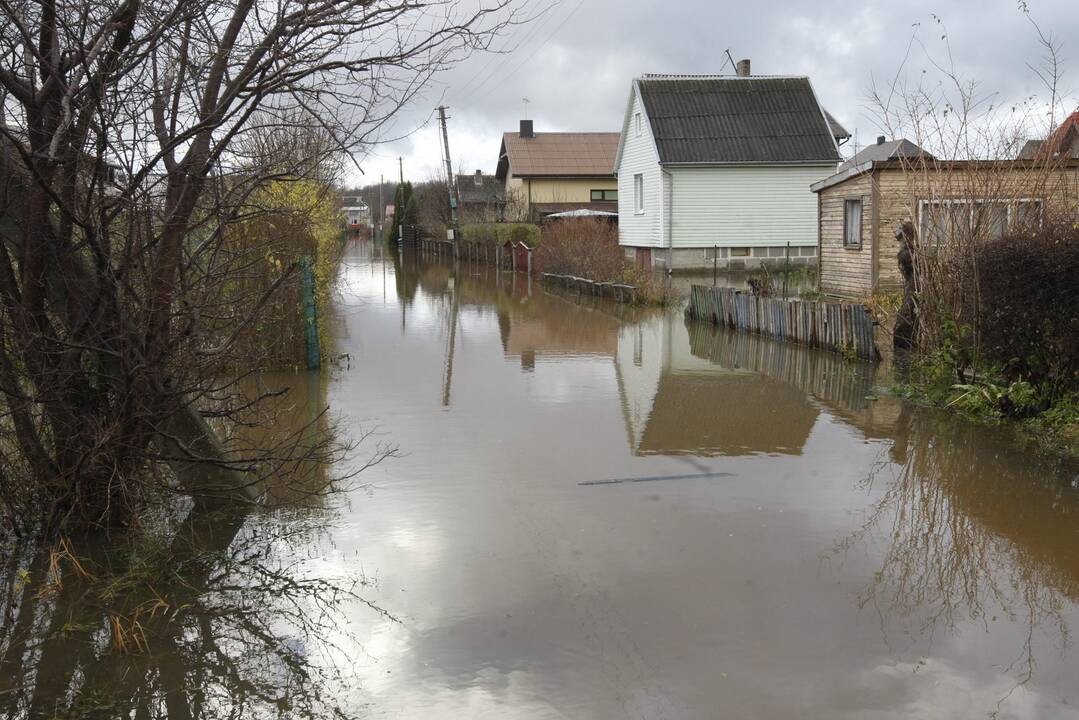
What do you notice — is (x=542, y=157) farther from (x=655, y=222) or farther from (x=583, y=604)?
(x=583, y=604)

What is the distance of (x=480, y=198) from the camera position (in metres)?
72.1

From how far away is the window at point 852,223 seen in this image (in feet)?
70.4

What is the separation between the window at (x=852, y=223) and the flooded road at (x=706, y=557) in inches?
392

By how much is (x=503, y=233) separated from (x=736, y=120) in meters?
12.2

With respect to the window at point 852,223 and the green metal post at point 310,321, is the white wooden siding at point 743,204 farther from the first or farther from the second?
the green metal post at point 310,321

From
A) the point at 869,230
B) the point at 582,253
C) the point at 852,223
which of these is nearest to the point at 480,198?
the point at 582,253

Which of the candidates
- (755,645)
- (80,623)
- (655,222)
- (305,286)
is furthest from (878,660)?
(655,222)

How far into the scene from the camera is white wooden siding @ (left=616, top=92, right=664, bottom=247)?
32594 mm

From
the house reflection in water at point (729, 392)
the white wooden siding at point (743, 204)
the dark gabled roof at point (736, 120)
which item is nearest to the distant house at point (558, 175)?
the dark gabled roof at point (736, 120)

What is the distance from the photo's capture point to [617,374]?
1374 cm

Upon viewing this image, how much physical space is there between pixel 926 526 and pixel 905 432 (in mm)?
3030

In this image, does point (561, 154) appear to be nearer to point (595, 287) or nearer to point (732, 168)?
point (732, 168)

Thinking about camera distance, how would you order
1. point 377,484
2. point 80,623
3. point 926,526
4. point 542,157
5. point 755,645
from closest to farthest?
1. point 755,645
2. point 80,623
3. point 926,526
4. point 377,484
5. point 542,157

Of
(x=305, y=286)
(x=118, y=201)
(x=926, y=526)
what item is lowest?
(x=926, y=526)
